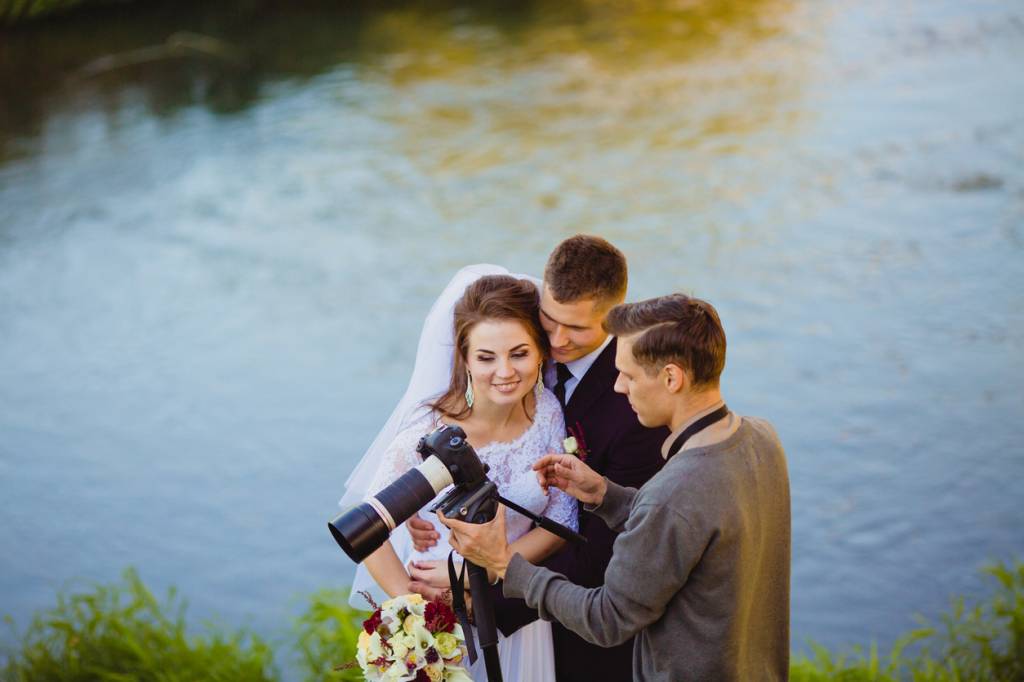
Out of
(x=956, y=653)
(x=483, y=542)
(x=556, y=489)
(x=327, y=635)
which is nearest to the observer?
(x=483, y=542)

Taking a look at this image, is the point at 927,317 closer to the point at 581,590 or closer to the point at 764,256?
the point at 764,256

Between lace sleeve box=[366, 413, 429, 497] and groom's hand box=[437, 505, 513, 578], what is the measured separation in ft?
1.16

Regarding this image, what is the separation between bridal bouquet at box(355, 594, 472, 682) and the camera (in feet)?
7.72

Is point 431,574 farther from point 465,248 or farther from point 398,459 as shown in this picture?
point 465,248

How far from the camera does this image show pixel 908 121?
32.2 ft

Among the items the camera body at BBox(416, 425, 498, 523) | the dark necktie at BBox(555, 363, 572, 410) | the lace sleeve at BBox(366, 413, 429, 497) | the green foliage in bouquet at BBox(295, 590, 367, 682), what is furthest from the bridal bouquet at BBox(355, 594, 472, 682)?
the green foliage in bouquet at BBox(295, 590, 367, 682)

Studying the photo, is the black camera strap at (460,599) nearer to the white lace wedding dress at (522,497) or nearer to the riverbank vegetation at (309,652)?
the white lace wedding dress at (522,497)

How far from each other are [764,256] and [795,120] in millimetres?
2664

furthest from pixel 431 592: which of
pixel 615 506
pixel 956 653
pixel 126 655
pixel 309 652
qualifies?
pixel 956 653

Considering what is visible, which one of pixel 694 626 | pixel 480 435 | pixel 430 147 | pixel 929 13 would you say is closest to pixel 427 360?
pixel 480 435

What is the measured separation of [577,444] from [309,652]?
198cm

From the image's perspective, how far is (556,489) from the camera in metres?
2.82

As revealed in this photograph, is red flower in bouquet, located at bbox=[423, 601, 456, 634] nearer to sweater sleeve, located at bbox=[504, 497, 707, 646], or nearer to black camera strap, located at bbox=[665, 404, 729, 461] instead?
sweater sleeve, located at bbox=[504, 497, 707, 646]

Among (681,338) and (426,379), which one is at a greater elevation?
(426,379)
